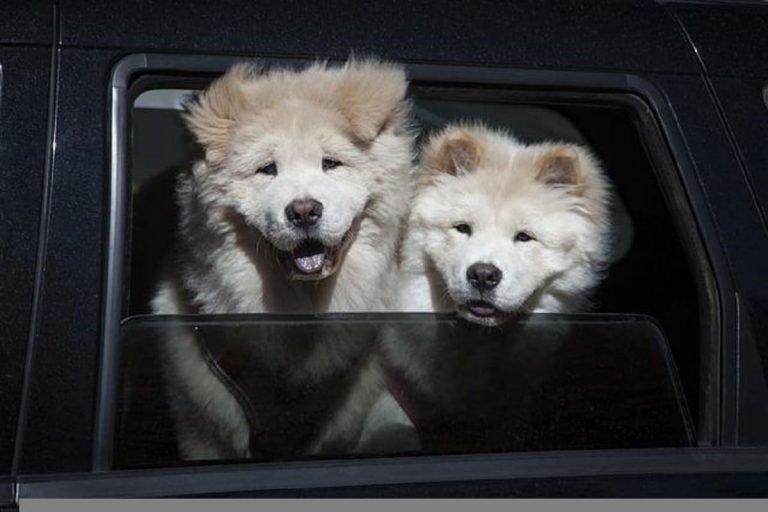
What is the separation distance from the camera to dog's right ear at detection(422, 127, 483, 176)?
350 cm

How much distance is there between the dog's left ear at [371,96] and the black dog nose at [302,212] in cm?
26

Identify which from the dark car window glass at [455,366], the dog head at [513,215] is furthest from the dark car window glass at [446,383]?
the dog head at [513,215]

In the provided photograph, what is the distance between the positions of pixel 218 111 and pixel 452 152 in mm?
Result: 747

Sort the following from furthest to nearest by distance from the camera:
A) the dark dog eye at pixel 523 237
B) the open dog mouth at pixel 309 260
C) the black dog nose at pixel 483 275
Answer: the dark dog eye at pixel 523 237
the black dog nose at pixel 483 275
the open dog mouth at pixel 309 260

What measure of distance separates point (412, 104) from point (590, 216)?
0.69 metres

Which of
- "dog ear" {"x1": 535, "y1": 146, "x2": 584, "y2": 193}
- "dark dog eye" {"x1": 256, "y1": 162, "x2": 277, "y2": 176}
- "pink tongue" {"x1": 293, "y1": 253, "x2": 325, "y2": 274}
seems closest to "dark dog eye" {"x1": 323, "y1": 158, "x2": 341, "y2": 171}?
"dark dog eye" {"x1": 256, "y1": 162, "x2": 277, "y2": 176}

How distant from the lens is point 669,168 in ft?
9.78

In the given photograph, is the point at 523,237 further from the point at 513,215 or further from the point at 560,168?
the point at 560,168

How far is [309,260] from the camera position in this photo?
3277 mm

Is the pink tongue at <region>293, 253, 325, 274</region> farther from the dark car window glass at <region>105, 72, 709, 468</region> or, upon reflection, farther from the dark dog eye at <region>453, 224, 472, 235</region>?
the dark dog eye at <region>453, 224, 472, 235</region>

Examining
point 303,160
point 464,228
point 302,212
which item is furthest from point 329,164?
point 464,228

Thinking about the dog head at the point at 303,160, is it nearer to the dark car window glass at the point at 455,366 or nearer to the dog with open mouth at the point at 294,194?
the dog with open mouth at the point at 294,194

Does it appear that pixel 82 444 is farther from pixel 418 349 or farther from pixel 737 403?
pixel 737 403

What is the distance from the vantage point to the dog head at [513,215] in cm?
351
